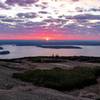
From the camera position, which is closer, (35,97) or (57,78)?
(35,97)

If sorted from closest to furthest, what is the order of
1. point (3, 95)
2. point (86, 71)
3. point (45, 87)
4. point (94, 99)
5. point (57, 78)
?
point (3, 95) < point (94, 99) < point (45, 87) < point (57, 78) < point (86, 71)

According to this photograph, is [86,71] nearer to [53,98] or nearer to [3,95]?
[53,98]

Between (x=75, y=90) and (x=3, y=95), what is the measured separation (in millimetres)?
4657

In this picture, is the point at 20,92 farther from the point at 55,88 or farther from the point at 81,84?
the point at 81,84

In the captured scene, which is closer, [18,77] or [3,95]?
[3,95]

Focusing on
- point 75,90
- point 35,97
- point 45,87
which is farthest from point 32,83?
point 35,97

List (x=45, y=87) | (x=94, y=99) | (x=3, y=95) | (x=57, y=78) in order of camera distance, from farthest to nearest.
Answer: (x=57, y=78)
(x=45, y=87)
(x=94, y=99)
(x=3, y=95)

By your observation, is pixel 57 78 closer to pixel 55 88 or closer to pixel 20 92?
pixel 55 88

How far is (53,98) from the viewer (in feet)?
37.1

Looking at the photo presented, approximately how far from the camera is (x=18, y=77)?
16.0 meters

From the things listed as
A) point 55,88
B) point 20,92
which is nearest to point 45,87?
point 55,88

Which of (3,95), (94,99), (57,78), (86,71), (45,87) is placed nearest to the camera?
(3,95)

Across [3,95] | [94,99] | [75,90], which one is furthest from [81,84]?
[3,95]

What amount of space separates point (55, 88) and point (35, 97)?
3.15 metres
